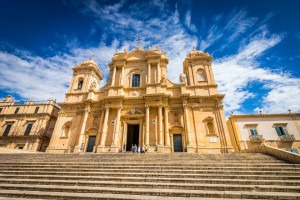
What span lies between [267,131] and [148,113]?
15680 millimetres

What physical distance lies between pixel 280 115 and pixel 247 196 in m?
21.4

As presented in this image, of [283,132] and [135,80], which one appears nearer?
[283,132]

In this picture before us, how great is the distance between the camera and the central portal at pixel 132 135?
60.6 feet

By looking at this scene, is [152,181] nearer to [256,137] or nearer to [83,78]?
[256,137]

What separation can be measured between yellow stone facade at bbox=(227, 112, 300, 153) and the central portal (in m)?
12.3

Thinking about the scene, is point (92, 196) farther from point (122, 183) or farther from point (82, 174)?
point (82, 174)

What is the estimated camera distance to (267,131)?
20125 mm

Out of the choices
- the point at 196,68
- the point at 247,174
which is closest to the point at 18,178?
the point at 247,174

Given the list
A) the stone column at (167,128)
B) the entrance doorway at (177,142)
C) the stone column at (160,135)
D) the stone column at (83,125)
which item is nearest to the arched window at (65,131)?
the stone column at (83,125)

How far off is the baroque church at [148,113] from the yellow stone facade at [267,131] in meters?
5.72

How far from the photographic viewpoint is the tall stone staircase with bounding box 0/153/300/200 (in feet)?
16.5

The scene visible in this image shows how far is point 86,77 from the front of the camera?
898 inches

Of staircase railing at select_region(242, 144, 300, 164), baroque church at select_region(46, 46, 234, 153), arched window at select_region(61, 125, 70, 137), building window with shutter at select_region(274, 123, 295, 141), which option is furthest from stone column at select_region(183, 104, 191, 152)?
arched window at select_region(61, 125, 70, 137)

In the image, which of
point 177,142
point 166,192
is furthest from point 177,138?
point 166,192
